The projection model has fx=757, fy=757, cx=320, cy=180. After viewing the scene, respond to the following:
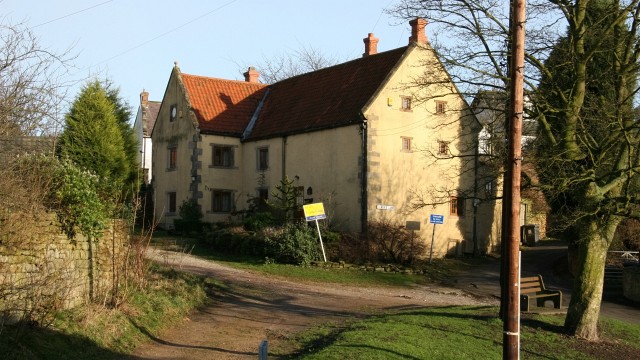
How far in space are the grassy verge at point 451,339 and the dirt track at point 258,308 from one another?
1172 millimetres

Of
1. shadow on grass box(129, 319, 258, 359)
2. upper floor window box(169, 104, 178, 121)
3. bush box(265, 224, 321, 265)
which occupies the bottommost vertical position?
shadow on grass box(129, 319, 258, 359)

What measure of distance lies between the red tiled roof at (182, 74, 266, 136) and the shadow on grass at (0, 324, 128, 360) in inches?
1070

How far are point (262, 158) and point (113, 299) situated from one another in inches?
949

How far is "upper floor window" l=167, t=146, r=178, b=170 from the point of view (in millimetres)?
42562

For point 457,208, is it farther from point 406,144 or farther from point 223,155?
point 223,155

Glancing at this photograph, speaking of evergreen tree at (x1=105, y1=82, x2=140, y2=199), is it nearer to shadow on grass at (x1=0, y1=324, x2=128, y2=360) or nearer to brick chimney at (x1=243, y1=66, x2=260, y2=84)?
brick chimney at (x1=243, y1=66, x2=260, y2=84)

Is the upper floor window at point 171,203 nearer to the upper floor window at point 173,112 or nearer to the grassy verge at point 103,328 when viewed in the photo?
the upper floor window at point 173,112

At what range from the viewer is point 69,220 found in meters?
14.7

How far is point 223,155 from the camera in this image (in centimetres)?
4094

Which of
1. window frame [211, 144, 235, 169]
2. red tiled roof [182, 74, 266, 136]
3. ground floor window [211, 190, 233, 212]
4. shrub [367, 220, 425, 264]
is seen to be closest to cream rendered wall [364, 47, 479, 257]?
shrub [367, 220, 425, 264]

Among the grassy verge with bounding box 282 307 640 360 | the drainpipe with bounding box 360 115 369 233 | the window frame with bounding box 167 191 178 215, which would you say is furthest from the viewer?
the window frame with bounding box 167 191 178 215

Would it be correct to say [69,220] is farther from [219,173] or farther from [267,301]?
[219,173]

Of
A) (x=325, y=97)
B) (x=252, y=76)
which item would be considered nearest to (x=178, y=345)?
(x=325, y=97)

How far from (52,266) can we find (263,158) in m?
25.9
